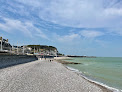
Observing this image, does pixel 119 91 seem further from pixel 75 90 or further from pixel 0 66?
pixel 0 66

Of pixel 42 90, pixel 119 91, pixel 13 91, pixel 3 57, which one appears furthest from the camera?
pixel 3 57

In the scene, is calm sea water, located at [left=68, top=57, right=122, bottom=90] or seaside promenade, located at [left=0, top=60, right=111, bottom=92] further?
calm sea water, located at [left=68, top=57, right=122, bottom=90]

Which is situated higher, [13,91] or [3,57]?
[3,57]

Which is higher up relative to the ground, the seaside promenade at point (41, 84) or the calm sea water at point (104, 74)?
the seaside promenade at point (41, 84)

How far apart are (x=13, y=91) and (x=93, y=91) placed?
719 cm

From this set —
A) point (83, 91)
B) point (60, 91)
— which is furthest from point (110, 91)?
point (60, 91)

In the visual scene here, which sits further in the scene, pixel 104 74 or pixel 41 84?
pixel 104 74

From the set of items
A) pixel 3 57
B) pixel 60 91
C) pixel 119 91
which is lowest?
pixel 119 91

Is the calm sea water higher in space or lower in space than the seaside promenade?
lower

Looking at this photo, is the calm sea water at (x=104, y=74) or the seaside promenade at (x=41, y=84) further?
the calm sea water at (x=104, y=74)

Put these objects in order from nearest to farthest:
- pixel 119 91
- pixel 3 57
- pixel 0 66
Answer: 1. pixel 119 91
2. pixel 0 66
3. pixel 3 57

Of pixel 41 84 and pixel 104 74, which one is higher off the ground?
pixel 41 84

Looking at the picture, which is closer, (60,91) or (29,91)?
(29,91)

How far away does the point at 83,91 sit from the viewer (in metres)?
10.4
